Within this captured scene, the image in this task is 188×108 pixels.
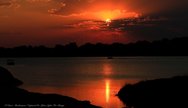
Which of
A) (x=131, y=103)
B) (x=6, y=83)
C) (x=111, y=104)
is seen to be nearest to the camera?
(x=131, y=103)

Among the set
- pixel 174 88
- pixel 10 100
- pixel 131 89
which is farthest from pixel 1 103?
pixel 131 89

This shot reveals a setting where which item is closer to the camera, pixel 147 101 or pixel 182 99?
pixel 182 99

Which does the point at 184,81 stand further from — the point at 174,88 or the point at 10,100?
the point at 10,100

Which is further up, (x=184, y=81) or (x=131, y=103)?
(x=184, y=81)

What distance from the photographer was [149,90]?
41562mm

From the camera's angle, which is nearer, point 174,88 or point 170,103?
point 170,103

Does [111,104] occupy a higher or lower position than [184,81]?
lower

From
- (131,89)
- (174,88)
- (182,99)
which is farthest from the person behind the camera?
(131,89)

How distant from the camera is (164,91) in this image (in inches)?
1515

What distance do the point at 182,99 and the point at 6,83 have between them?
3694cm

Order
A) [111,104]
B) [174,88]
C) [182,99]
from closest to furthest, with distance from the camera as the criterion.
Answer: [182,99], [174,88], [111,104]

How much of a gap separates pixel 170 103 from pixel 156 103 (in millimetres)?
1845

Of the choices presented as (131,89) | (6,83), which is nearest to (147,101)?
(131,89)

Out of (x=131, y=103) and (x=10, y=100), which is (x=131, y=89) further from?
→ (x=10, y=100)
